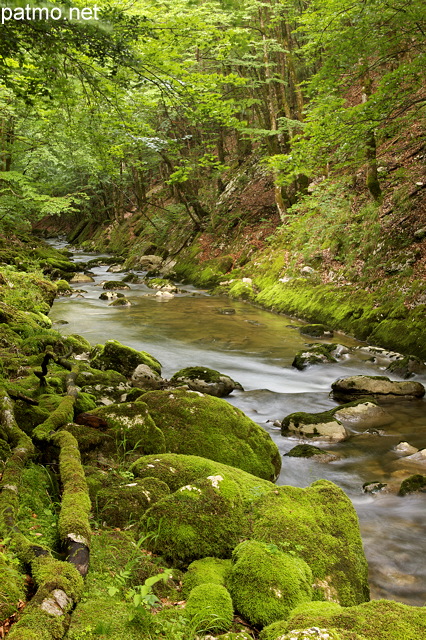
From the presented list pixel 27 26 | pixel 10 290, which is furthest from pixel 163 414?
pixel 10 290

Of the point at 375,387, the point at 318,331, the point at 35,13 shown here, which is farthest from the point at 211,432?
the point at 318,331

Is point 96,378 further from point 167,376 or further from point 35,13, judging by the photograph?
point 35,13

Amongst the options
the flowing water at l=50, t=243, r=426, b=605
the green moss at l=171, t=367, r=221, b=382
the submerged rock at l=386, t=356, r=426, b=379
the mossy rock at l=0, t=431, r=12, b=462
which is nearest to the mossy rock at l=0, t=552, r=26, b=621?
the mossy rock at l=0, t=431, r=12, b=462

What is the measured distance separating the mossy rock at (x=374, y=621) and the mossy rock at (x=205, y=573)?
2.64 feet

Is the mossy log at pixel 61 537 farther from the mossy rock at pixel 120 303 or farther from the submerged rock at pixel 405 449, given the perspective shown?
the mossy rock at pixel 120 303

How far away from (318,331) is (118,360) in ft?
20.9

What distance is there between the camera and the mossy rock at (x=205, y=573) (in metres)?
2.93

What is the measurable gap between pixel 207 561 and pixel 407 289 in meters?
9.70

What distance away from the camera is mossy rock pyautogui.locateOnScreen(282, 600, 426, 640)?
6.94ft

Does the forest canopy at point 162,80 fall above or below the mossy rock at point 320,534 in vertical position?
above

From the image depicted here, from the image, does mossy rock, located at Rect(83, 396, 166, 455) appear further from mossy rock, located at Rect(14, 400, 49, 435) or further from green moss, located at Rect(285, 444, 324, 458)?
green moss, located at Rect(285, 444, 324, 458)

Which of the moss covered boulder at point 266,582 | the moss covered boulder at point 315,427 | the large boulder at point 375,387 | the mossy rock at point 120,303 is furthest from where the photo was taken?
the mossy rock at point 120,303

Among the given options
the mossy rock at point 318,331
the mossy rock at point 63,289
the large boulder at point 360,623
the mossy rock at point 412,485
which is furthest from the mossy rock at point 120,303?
the large boulder at point 360,623

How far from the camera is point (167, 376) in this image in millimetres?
10406
